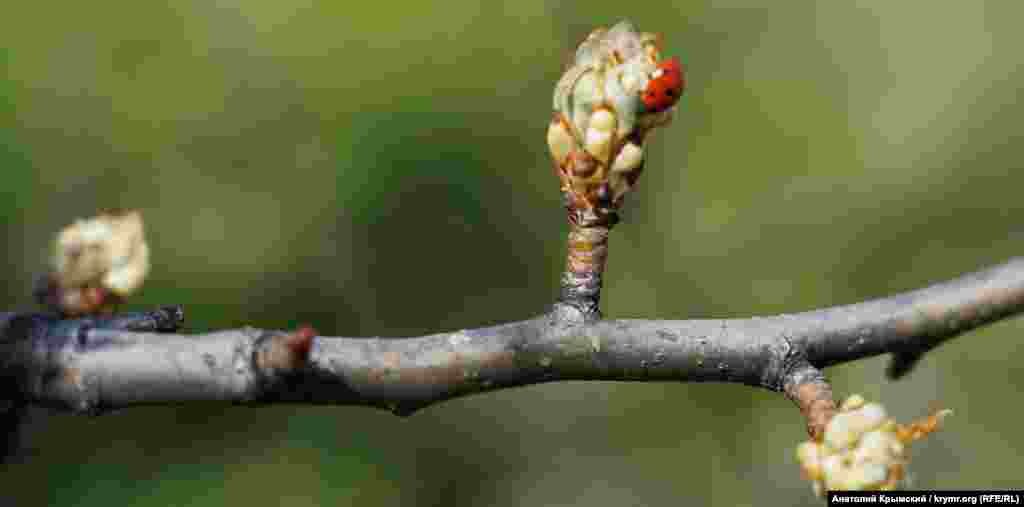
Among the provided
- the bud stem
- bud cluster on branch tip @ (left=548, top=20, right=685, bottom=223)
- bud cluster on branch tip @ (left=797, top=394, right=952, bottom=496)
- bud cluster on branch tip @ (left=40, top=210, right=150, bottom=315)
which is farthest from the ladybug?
bud cluster on branch tip @ (left=40, top=210, right=150, bottom=315)

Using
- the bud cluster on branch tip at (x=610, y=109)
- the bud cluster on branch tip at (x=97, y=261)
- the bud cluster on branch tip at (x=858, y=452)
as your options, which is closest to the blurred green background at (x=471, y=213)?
the bud cluster on branch tip at (x=97, y=261)

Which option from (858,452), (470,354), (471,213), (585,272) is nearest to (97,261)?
(470,354)

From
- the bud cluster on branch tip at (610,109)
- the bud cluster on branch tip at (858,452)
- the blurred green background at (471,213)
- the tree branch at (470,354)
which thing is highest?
the blurred green background at (471,213)

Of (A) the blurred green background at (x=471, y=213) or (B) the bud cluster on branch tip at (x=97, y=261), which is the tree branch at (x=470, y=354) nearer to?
(B) the bud cluster on branch tip at (x=97, y=261)

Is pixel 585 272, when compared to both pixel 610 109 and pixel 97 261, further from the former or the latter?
pixel 97 261

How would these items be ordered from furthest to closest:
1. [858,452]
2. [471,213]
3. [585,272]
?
1. [471,213]
2. [585,272]
3. [858,452]

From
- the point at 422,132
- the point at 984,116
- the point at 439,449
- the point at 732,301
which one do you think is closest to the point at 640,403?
the point at 732,301

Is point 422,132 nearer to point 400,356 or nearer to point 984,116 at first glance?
point 984,116
